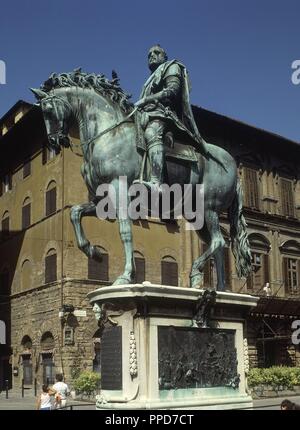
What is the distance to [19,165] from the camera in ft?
111

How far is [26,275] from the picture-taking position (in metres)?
31.7

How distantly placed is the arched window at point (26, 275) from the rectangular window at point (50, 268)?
2024 millimetres

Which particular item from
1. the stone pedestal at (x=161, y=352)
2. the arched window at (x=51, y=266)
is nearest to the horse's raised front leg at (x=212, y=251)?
the stone pedestal at (x=161, y=352)

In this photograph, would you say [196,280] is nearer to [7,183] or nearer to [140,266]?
[140,266]

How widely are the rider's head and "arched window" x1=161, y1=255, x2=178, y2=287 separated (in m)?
21.6

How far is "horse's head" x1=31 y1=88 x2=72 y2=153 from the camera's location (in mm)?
8836

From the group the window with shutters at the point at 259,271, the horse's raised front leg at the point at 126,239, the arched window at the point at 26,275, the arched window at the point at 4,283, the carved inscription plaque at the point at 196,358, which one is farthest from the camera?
the arched window at the point at 4,283

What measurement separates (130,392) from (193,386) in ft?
3.11

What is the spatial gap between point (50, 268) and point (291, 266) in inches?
547

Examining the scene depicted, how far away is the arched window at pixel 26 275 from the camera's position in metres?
31.4

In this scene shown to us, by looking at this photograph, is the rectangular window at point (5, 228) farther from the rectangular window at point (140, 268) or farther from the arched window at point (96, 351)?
the arched window at point (96, 351)

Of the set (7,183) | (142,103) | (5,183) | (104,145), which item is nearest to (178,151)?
(142,103)

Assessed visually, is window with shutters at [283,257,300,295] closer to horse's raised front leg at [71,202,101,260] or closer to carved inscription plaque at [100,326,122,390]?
horse's raised front leg at [71,202,101,260]

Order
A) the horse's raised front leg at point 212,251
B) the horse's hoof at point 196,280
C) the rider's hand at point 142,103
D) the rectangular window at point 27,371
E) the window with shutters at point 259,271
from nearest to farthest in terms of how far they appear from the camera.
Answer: the rider's hand at point 142,103
the horse's hoof at point 196,280
the horse's raised front leg at point 212,251
the rectangular window at point 27,371
the window with shutters at point 259,271
